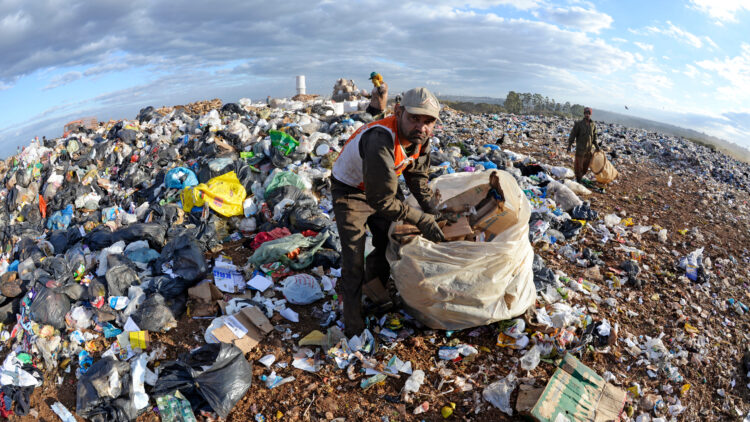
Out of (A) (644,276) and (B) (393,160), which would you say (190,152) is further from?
(A) (644,276)

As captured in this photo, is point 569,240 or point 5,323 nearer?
point 5,323

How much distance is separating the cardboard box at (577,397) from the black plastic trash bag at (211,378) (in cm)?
165

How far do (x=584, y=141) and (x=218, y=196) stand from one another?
5.75m

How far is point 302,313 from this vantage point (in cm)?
297

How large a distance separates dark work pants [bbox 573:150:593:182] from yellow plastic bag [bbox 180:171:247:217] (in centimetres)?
542

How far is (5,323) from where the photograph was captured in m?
3.58

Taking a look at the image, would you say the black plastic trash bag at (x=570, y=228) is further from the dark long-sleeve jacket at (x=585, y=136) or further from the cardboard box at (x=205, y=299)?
the cardboard box at (x=205, y=299)

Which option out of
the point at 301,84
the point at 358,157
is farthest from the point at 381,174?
the point at 301,84

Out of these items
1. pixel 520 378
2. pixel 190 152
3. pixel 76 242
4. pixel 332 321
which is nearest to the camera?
pixel 520 378

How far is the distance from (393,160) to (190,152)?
17.5 ft

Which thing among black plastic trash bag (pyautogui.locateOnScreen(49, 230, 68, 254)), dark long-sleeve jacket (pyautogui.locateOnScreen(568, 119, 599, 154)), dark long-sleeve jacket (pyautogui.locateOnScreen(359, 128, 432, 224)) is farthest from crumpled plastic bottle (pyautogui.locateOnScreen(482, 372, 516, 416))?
dark long-sleeve jacket (pyautogui.locateOnScreen(568, 119, 599, 154))

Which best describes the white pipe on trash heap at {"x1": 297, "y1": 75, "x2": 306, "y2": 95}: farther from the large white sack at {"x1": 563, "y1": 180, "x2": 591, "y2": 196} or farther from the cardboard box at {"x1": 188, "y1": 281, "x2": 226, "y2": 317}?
the cardboard box at {"x1": 188, "y1": 281, "x2": 226, "y2": 317}

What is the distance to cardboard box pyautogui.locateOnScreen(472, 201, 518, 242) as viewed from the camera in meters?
2.60

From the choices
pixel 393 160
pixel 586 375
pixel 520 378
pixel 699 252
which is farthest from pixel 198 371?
pixel 699 252
